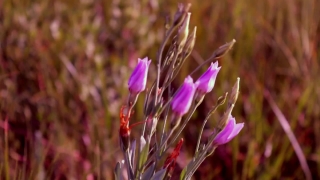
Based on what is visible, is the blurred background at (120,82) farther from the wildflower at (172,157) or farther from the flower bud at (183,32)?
the flower bud at (183,32)

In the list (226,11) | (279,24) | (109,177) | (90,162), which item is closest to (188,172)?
A: (109,177)

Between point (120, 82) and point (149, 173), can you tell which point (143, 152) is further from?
point (120, 82)

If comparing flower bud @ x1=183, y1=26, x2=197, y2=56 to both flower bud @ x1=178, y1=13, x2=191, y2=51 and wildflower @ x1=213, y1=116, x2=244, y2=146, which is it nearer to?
flower bud @ x1=178, y1=13, x2=191, y2=51

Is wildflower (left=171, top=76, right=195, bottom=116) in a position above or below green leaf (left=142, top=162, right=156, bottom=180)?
above

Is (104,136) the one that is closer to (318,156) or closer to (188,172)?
(318,156)

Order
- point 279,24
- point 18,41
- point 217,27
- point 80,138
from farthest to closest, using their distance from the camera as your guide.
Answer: point 217,27, point 279,24, point 18,41, point 80,138

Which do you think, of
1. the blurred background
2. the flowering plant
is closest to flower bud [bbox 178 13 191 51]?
the flowering plant
